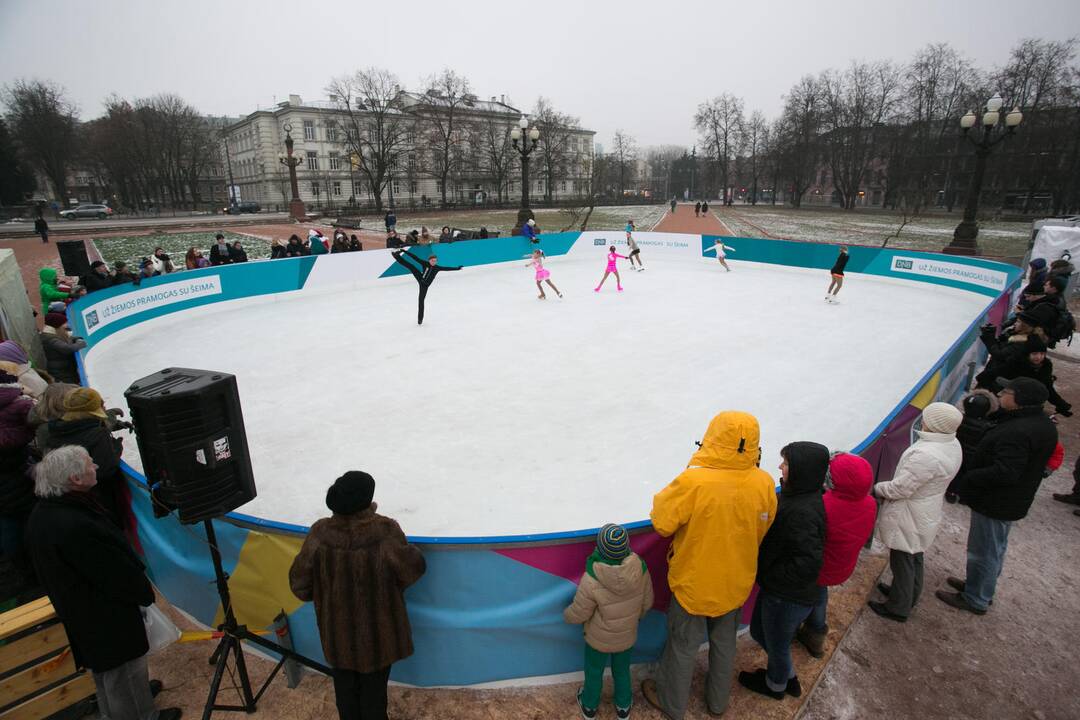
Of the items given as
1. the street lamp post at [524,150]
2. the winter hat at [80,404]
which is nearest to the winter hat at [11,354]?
the winter hat at [80,404]

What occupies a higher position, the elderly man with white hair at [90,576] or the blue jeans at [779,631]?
the elderly man with white hair at [90,576]

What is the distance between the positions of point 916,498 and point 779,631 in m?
1.38

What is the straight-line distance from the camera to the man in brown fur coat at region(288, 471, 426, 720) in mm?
2492

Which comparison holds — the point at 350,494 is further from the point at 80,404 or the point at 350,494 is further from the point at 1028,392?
the point at 1028,392

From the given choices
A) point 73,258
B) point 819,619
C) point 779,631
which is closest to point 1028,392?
point 819,619

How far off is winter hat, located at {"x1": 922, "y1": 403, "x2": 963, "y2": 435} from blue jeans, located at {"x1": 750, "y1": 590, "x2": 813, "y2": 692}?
146cm

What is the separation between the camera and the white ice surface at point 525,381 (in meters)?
5.30

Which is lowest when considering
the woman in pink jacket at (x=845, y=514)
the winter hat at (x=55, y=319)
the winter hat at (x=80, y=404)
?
the woman in pink jacket at (x=845, y=514)

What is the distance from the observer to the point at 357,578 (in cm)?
252

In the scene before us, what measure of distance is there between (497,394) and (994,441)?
18.1ft

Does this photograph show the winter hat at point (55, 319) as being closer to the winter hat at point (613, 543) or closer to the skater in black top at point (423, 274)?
the skater in black top at point (423, 274)

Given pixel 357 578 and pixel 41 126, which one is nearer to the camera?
pixel 357 578

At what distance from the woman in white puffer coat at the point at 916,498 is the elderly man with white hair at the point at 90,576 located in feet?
14.7

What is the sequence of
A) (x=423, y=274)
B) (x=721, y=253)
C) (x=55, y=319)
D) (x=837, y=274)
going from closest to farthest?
(x=55, y=319) → (x=423, y=274) → (x=837, y=274) → (x=721, y=253)
